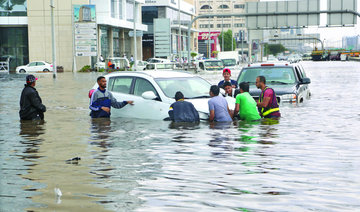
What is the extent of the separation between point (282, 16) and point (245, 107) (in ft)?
124

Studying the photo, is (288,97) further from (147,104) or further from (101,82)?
(101,82)

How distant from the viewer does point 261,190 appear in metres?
7.28

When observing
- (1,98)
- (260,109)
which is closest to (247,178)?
(260,109)

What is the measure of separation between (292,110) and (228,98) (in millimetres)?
3286

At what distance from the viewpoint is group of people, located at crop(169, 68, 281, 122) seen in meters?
13.7

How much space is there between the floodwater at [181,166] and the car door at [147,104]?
20 cm

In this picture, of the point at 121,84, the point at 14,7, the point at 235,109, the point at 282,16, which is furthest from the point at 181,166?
the point at 14,7

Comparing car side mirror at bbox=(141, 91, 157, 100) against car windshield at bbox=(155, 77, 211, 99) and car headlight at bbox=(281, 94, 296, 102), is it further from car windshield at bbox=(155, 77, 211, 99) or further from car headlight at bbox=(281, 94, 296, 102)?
car headlight at bbox=(281, 94, 296, 102)

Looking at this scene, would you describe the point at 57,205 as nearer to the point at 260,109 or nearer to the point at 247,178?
the point at 247,178

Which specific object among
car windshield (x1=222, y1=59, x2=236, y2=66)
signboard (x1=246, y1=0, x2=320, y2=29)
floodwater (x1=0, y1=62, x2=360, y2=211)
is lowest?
floodwater (x1=0, y1=62, x2=360, y2=211)

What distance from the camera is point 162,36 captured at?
2169 inches

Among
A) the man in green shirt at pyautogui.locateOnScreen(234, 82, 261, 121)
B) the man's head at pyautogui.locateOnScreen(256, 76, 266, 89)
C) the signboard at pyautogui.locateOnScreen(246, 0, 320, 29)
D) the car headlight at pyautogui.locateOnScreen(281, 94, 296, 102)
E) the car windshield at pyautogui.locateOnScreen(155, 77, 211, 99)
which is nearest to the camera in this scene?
the man's head at pyautogui.locateOnScreen(256, 76, 266, 89)

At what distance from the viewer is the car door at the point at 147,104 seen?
1459 centimetres

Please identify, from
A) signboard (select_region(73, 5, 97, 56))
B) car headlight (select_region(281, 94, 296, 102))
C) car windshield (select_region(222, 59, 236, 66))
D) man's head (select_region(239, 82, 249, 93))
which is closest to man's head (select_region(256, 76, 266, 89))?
man's head (select_region(239, 82, 249, 93))
